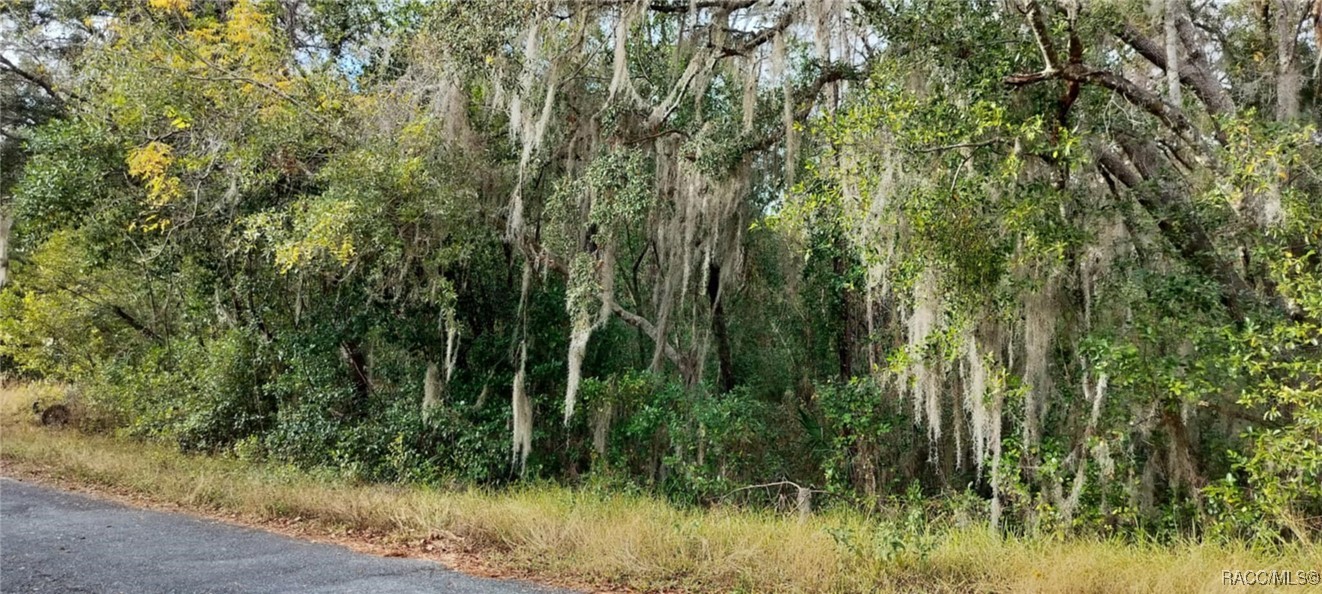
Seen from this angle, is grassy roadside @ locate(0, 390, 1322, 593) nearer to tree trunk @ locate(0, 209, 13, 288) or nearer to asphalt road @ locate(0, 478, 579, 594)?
asphalt road @ locate(0, 478, 579, 594)

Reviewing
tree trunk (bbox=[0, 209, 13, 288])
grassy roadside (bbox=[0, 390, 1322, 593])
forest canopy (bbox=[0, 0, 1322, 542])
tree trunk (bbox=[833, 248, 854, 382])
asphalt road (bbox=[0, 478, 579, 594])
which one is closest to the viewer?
grassy roadside (bbox=[0, 390, 1322, 593])

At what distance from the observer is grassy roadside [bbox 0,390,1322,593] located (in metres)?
4.29

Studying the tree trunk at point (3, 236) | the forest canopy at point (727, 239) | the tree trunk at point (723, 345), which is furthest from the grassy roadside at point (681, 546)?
the tree trunk at point (3, 236)

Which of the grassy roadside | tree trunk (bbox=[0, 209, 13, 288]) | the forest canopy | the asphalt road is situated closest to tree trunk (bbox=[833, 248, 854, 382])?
the forest canopy

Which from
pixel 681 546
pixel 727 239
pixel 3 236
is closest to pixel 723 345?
pixel 727 239

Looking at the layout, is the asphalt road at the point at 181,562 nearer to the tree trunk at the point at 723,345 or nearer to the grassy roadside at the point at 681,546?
the grassy roadside at the point at 681,546

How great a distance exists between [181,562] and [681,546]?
3.45 metres

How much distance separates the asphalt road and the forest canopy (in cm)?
232

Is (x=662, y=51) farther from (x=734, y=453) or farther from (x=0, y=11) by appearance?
(x=0, y=11)

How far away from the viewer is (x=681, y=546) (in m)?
5.06

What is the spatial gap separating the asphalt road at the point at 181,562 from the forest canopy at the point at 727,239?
2.32 metres

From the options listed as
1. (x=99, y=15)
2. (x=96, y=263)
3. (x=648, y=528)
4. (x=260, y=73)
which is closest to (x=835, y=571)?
(x=648, y=528)

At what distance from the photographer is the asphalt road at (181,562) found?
4.53 metres

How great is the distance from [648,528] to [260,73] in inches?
264
